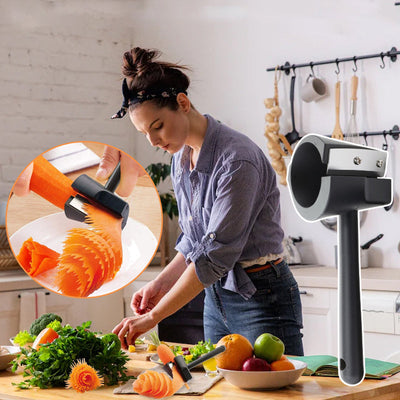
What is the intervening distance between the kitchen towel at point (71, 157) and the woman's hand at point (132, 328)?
0.40 m

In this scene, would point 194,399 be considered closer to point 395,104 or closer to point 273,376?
point 273,376

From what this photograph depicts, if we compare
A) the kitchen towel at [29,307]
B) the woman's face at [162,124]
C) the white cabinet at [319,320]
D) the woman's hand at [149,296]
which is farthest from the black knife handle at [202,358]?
the kitchen towel at [29,307]

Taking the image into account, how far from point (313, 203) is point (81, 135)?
365 cm

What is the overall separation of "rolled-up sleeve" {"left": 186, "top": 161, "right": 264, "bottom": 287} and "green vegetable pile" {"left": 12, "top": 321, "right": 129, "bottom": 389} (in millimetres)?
323

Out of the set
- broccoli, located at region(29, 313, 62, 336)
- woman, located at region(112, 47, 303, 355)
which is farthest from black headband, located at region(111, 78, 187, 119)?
broccoli, located at region(29, 313, 62, 336)

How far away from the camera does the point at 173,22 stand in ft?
14.2

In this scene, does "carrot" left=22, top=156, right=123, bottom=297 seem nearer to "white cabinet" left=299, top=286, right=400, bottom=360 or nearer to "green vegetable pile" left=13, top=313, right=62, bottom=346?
"green vegetable pile" left=13, top=313, right=62, bottom=346

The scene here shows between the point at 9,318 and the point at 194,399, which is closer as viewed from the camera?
the point at 194,399

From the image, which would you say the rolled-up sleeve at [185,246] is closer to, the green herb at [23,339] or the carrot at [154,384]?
the green herb at [23,339]

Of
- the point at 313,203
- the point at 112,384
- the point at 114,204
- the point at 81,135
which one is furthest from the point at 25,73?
the point at 313,203

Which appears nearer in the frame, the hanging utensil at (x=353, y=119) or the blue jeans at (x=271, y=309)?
the blue jeans at (x=271, y=309)

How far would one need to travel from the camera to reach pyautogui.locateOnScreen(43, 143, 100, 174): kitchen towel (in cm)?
167

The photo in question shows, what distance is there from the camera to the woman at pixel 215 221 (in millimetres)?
1721

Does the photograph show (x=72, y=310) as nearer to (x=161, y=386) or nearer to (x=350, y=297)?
(x=161, y=386)
